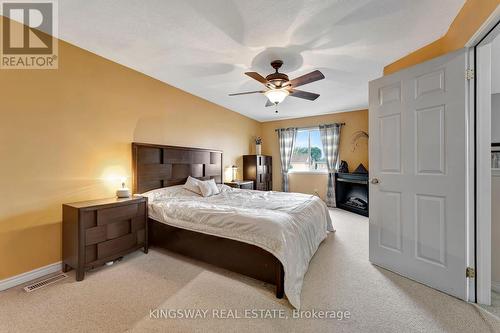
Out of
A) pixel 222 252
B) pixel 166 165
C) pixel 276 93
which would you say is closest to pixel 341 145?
pixel 276 93

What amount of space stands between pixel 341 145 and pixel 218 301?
196 inches

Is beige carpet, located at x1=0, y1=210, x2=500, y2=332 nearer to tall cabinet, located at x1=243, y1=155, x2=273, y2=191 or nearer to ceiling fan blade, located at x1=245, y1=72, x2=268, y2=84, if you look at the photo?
ceiling fan blade, located at x1=245, y1=72, x2=268, y2=84

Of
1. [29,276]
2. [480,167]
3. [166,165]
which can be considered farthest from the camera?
[166,165]

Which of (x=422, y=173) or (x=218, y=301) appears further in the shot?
(x=422, y=173)

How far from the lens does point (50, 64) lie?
235 cm

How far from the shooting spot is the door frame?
1721mm

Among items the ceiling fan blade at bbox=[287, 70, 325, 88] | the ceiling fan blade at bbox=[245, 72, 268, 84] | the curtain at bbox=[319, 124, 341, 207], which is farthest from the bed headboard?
the curtain at bbox=[319, 124, 341, 207]

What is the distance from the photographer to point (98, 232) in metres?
2.25

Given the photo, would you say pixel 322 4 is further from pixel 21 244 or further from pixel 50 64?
pixel 21 244

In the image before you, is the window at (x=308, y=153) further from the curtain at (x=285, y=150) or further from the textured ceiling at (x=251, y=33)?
the textured ceiling at (x=251, y=33)

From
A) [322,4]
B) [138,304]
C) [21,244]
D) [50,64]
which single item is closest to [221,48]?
A: [322,4]

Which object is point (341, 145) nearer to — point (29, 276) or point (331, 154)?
point (331, 154)

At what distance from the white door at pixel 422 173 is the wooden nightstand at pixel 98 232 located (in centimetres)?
292

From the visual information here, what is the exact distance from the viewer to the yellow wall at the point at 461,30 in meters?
1.54
